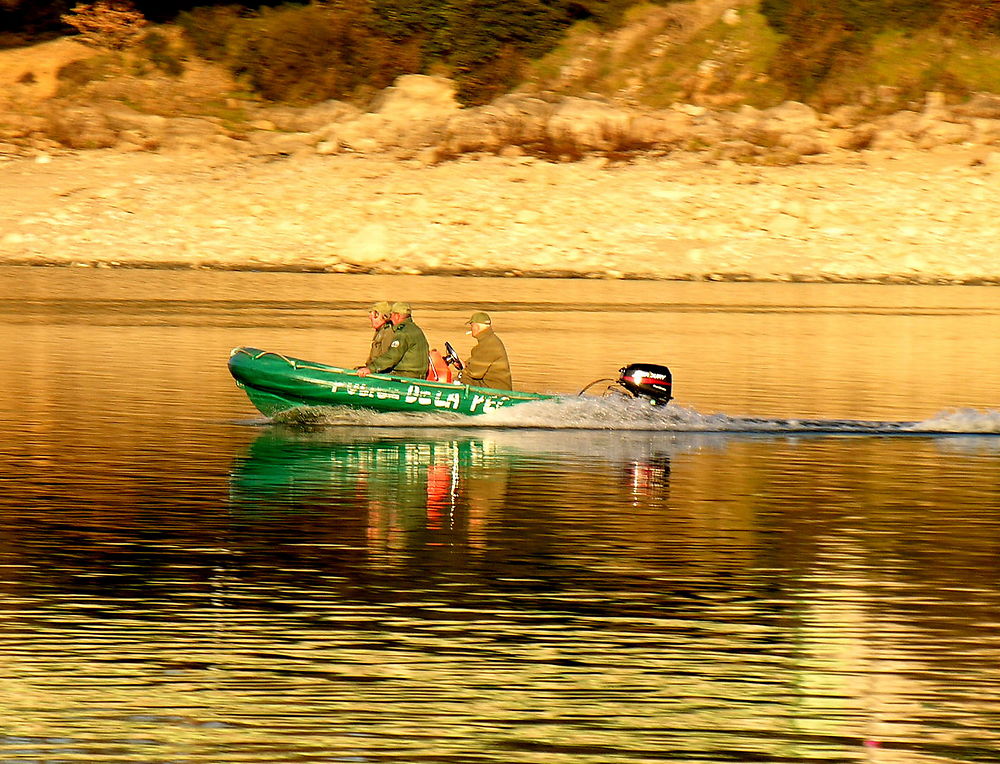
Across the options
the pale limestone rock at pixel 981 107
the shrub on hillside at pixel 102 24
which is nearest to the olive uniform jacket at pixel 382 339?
the pale limestone rock at pixel 981 107

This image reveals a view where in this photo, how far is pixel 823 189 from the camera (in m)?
69.2


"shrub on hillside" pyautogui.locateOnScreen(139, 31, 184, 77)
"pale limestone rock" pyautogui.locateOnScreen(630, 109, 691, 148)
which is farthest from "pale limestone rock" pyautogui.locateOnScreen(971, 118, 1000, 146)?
"shrub on hillside" pyautogui.locateOnScreen(139, 31, 184, 77)

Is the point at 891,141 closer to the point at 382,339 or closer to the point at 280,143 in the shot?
the point at 280,143

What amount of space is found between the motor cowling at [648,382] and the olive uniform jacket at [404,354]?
262cm

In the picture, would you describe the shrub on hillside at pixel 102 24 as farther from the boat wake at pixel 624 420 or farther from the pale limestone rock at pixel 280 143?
the boat wake at pixel 624 420

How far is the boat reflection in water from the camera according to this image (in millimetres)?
18188

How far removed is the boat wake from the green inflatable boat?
0.15 metres

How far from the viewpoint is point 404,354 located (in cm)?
2586

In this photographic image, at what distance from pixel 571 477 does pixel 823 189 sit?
162ft

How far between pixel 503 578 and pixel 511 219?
5243 centimetres

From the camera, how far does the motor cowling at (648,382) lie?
26688mm

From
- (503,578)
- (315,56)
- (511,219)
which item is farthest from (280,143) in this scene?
(503,578)

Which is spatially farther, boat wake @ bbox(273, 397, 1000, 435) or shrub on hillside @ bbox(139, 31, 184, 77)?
shrub on hillside @ bbox(139, 31, 184, 77)

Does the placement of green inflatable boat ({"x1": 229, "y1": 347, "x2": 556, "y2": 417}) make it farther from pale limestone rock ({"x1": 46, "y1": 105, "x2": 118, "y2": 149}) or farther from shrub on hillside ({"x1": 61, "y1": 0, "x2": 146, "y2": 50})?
shrub on hillside ({"x1": 61, "y1": 0, "x2": 146, "y2": 50})
